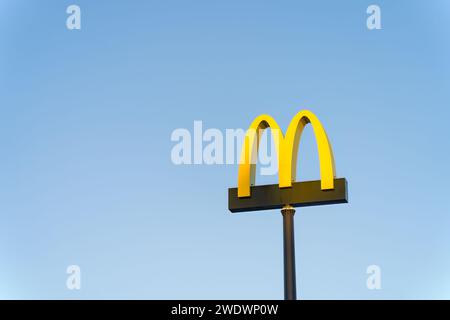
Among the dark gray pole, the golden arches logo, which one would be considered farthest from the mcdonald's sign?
the dark gray pole

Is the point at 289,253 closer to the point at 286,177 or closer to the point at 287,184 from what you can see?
the point at 287,184

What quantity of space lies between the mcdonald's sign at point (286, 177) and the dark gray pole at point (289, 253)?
230 millimetres

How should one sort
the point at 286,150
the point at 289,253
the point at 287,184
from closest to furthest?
the point at 289,253 → the point at 287,184 → the point at 286,150

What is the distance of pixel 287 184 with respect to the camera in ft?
54.9

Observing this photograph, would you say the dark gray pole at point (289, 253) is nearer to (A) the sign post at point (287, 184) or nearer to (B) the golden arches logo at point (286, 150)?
(A) the sign post at point (287, 184)

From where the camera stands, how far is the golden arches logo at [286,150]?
16703mm

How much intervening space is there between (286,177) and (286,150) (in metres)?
0.59

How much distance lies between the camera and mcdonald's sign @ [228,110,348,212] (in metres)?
16.5

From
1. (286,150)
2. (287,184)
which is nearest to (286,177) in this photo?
(287,184)

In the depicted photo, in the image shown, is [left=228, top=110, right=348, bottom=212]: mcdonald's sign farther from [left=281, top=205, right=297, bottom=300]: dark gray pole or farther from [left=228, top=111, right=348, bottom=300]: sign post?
[left=281, top=205, right=297, bottom=300]: dark gray pole

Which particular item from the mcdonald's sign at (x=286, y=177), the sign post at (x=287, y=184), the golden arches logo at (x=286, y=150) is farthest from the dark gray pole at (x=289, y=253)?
the golden arches logo at (x=286, y=150)
